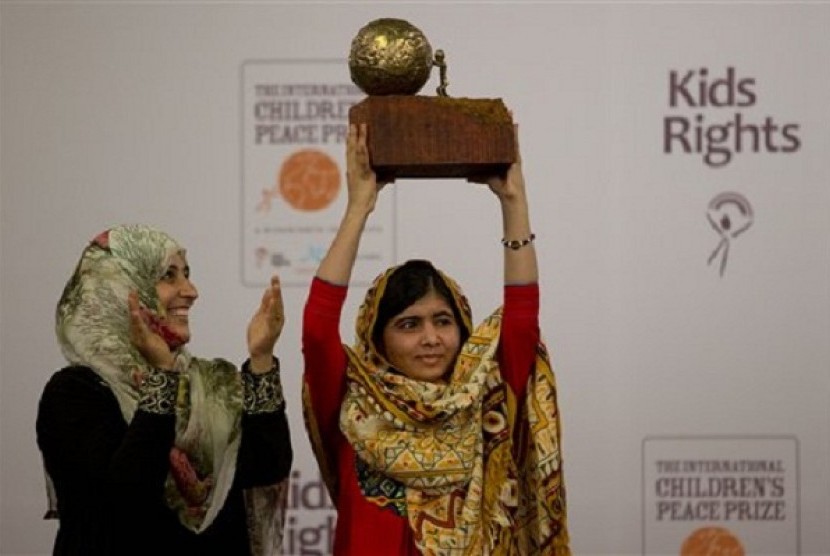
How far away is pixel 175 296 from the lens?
2801 millimetres

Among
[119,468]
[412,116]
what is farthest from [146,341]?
[412,116]

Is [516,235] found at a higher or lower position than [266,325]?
higher

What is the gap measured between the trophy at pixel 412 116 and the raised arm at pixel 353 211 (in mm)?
18

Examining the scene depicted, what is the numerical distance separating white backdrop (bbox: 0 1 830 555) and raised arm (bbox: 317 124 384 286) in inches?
48.6

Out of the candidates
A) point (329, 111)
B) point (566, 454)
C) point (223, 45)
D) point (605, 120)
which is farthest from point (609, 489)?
point (223, 45)

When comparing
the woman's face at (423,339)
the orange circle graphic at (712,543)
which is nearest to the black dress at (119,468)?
the woman's face at (423,339)

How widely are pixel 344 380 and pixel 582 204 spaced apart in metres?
1.37

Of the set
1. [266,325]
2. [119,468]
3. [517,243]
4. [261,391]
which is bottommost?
[119,468]

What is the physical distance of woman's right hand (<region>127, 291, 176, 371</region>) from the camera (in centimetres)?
260

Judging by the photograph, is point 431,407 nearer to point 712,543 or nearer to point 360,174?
point 360,174

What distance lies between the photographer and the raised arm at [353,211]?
2.72 m

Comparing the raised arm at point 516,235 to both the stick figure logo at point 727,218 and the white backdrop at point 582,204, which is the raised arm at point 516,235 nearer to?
the white backdrop at point 582,204

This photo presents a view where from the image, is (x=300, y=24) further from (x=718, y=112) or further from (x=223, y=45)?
(x=718, y=112)

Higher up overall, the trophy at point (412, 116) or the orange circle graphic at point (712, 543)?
the trophy at point (412, 116)
